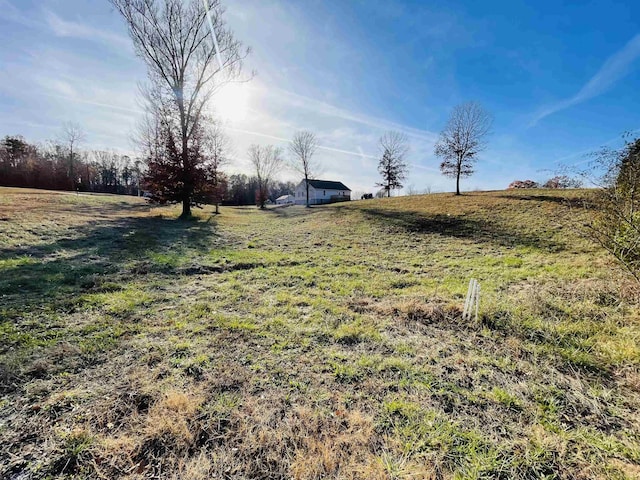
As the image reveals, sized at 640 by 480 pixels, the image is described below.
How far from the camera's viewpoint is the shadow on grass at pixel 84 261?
510 cm

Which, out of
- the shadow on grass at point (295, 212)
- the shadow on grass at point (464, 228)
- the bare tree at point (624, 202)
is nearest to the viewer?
the bare tree at point (624, 202)

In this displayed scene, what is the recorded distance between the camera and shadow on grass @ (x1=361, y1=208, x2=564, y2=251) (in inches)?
421

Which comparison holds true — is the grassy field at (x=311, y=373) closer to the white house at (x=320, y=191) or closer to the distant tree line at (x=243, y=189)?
the white house at (x=320, y=191)

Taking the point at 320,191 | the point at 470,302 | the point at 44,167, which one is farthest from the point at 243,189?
the point at 470,302

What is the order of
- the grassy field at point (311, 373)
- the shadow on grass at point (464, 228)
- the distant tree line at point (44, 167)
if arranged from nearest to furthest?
the grassy field at point (311, 373) < the shadow on grass at point (464, 228) < the distant tree line at point (44, 167)

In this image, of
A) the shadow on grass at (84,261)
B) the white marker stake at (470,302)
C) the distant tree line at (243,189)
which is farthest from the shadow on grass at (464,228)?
the distant tree line at (243,189)

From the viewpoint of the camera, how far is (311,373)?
129 inches

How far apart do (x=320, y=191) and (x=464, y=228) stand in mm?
39684

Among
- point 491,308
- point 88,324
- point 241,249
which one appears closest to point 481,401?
point 491,308

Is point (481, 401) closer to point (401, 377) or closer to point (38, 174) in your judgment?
point (401, 377)

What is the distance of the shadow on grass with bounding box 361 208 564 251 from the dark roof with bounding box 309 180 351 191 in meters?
33.1

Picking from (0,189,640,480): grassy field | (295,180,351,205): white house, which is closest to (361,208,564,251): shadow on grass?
(0,189,640,480): grassy field

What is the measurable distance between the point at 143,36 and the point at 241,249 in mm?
15153

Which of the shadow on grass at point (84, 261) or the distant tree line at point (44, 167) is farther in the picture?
the distant tree line at point (44, 167)
